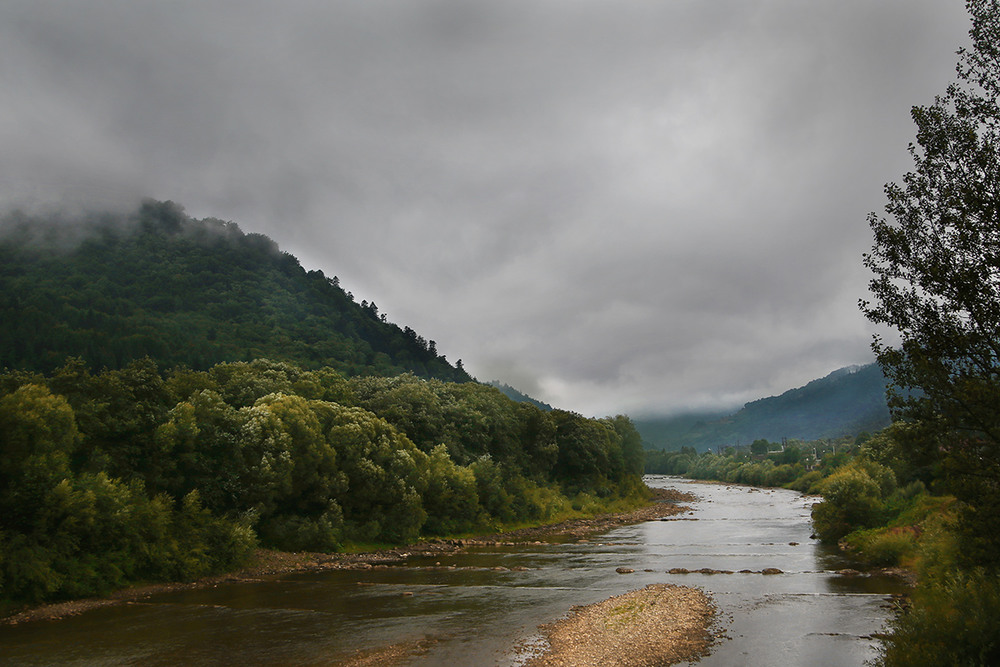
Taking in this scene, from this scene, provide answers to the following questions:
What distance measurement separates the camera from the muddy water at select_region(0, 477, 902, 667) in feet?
86.1

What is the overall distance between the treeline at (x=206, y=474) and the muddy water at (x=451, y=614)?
409 cm

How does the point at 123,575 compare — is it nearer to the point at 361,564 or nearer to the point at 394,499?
the point at 361,564

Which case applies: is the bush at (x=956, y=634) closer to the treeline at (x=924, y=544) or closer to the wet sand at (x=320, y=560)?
the treeline at (x=924, y=544)

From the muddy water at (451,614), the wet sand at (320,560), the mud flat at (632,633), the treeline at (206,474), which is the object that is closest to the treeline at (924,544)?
the muddy water at (451,614)

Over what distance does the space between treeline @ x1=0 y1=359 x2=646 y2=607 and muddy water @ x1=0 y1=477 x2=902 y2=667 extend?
13.4ft

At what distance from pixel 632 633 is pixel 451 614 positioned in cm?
1058

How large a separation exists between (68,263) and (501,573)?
8067 inches

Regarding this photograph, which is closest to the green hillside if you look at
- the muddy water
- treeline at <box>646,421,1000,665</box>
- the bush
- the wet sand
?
the wet sand

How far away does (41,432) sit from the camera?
115 ft

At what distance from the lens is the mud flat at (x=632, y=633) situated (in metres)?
25.3

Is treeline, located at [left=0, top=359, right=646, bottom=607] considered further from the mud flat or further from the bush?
the bush

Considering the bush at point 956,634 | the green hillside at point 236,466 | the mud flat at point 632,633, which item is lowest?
the mud flat at point 632,633

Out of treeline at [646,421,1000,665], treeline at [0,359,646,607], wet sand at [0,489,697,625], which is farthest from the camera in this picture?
treeline at [0,359,646,607]

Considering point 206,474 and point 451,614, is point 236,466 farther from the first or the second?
point 451,614
